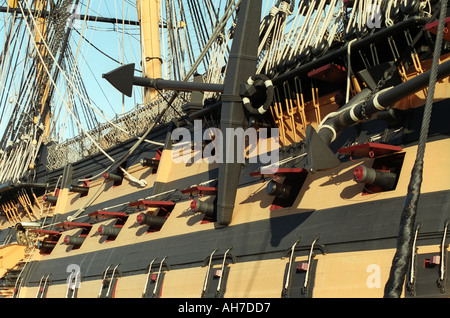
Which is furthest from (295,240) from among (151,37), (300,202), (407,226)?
(151,37)

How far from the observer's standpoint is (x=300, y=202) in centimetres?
1034

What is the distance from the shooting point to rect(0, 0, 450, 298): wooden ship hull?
8.22 metres

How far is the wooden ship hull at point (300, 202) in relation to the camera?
27.0 ft

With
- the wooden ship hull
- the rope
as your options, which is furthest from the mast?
the rope

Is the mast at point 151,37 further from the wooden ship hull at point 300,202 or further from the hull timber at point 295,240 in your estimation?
the hull timber at point 295,240

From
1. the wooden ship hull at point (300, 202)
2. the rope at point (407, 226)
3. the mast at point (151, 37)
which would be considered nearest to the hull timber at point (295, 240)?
the wooden ship hull at point (300, 202)

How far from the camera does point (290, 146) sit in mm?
11398

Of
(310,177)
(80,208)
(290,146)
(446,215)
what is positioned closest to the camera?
(446,215)

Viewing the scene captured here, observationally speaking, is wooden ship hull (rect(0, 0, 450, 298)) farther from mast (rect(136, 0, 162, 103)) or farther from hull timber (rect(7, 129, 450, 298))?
mast (rect(136, 0, 162, 103))
